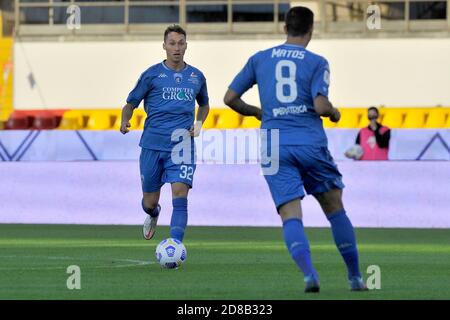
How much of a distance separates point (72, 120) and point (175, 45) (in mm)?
17867

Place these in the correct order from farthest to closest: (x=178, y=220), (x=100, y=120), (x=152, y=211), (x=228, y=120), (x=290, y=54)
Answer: (x=100, y=120), (x=228, y=120), (x=152, y=211), (x=178, y=220), (x=290, y=54)

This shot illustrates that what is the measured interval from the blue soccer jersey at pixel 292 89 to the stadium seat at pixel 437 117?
64.8 ft

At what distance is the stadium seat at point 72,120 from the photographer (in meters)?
30.4

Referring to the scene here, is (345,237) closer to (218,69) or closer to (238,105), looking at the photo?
(238,105)

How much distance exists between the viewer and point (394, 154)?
89.4ft

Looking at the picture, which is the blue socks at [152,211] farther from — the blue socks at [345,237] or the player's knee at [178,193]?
the blue socks at [345,237]

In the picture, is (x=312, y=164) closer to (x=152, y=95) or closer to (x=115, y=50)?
(x=152, y=95)

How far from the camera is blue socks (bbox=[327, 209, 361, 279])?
9695 mm

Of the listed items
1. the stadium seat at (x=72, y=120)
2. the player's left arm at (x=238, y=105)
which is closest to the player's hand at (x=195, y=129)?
the player's left arm at (x=238, y=105)

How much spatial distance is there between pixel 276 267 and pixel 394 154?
15.1 m

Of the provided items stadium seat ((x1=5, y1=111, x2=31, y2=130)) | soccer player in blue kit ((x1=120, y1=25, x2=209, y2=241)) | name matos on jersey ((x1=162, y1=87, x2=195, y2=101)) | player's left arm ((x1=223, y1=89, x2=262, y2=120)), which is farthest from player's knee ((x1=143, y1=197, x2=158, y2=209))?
stadium seat ((x1=5, y1=111, x2=31, y2=130))

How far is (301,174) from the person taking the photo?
31.6ft

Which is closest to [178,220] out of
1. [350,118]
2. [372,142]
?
[372,142]

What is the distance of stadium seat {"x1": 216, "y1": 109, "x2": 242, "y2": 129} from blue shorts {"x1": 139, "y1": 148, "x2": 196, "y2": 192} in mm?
15623
